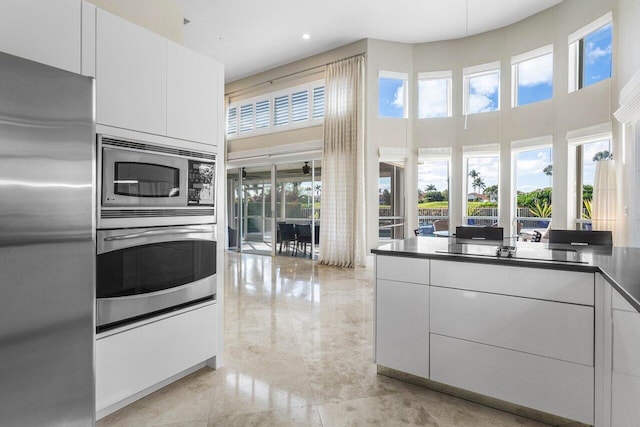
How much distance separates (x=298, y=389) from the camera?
2121 millimetres

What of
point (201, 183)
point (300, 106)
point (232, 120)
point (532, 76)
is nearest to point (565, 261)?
point (201, 183)

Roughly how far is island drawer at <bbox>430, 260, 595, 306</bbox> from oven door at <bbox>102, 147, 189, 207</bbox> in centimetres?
168

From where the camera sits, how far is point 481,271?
1.89 m

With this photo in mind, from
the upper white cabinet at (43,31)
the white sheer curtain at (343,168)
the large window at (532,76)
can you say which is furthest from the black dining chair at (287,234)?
the upper white cabinet at (43,31)

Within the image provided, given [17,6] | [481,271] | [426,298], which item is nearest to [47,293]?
[17,6]

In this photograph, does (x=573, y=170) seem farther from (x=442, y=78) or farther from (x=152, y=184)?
(x=152, y=184)

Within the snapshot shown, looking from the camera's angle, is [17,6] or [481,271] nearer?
[17,6]

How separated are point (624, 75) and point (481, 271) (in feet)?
14.1

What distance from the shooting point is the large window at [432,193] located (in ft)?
21.7

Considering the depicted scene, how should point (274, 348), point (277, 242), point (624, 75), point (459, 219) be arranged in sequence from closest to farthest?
1. point (274, 348)
2. point (624, 75)
3. point (459, 219)
4. point (277, 242)

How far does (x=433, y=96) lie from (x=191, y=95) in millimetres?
5687

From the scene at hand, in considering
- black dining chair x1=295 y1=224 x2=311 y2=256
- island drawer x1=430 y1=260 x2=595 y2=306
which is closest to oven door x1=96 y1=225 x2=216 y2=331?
island drawer x1=430 y1=260 x2=595 y2=306

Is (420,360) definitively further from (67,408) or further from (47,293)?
(47,293)

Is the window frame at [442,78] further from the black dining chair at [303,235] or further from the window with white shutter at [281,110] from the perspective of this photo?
the black dining chair at [303,235]
